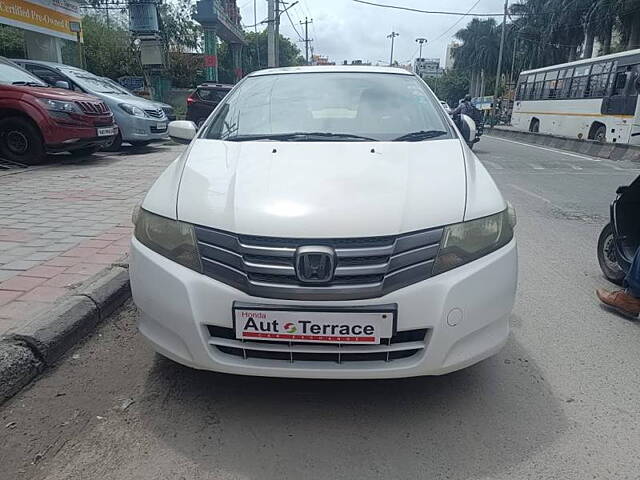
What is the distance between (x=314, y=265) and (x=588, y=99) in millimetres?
20004

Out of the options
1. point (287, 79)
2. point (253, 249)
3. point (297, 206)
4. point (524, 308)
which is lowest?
point (524, 308)

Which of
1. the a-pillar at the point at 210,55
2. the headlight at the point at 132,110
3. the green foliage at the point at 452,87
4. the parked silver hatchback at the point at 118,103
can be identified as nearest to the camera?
the parked silver hatchback at the point at 118,103

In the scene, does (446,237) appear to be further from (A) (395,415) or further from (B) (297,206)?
(A) (395,415)

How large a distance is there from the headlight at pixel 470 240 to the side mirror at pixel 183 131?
7.55 feet

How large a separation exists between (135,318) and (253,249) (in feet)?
5.57

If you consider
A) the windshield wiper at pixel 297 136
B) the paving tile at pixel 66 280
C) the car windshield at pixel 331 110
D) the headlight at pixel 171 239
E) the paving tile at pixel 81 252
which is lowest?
the paving tile at pixel 81 252

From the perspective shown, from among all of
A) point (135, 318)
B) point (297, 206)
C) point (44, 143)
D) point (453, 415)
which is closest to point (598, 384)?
point (453, 415)

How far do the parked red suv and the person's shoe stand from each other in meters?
8.12

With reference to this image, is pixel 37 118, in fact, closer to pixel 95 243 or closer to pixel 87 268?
pixel 95 243

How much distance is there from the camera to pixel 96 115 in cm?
912

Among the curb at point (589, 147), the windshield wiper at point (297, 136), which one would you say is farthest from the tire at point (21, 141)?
the curb at point (589, 147)

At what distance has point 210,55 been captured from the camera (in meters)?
30.8

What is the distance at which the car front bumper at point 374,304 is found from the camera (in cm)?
217

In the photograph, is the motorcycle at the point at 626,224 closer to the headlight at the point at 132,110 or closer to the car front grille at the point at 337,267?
the car front grille at the point at 337,267
